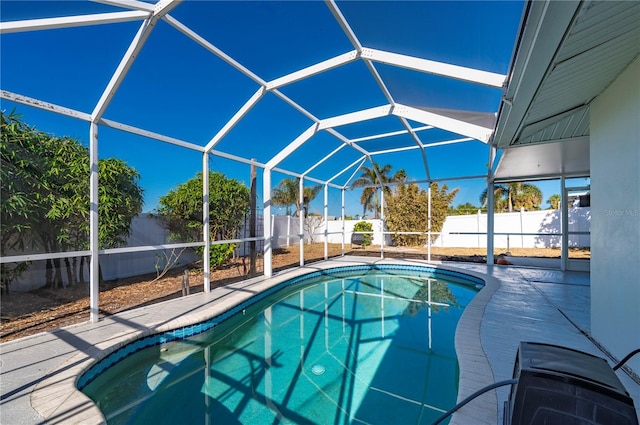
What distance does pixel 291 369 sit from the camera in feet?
11.4

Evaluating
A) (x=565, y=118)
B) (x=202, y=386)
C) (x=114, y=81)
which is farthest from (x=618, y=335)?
(x=114, y=81)

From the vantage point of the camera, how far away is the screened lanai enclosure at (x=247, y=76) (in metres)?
3.09

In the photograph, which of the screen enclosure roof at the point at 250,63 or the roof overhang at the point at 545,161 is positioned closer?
the screen enclosure roof at the point at 250,63

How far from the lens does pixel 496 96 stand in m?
4.61

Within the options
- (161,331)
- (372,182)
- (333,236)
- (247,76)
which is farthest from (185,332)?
→ (372,182)

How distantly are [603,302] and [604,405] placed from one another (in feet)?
9.33

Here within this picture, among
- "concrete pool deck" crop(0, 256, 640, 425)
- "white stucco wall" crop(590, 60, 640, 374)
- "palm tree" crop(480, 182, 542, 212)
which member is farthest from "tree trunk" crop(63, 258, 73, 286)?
"palm tree" crop(480, 182, 542, 212)

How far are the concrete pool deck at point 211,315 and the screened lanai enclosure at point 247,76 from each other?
0.77m

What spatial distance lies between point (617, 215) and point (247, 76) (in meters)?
5.09

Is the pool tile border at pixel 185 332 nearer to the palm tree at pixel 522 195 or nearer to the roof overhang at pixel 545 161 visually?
the roof overhang at pixel 545 161

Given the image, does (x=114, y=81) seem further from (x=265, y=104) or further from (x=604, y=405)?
(x=604, y=405)

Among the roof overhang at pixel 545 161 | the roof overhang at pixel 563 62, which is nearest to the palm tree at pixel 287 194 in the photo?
the roof overhang at pixel 545 161

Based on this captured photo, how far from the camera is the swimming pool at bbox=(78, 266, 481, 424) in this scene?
2727 millimetres

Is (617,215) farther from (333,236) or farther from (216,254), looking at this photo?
(333,236)
